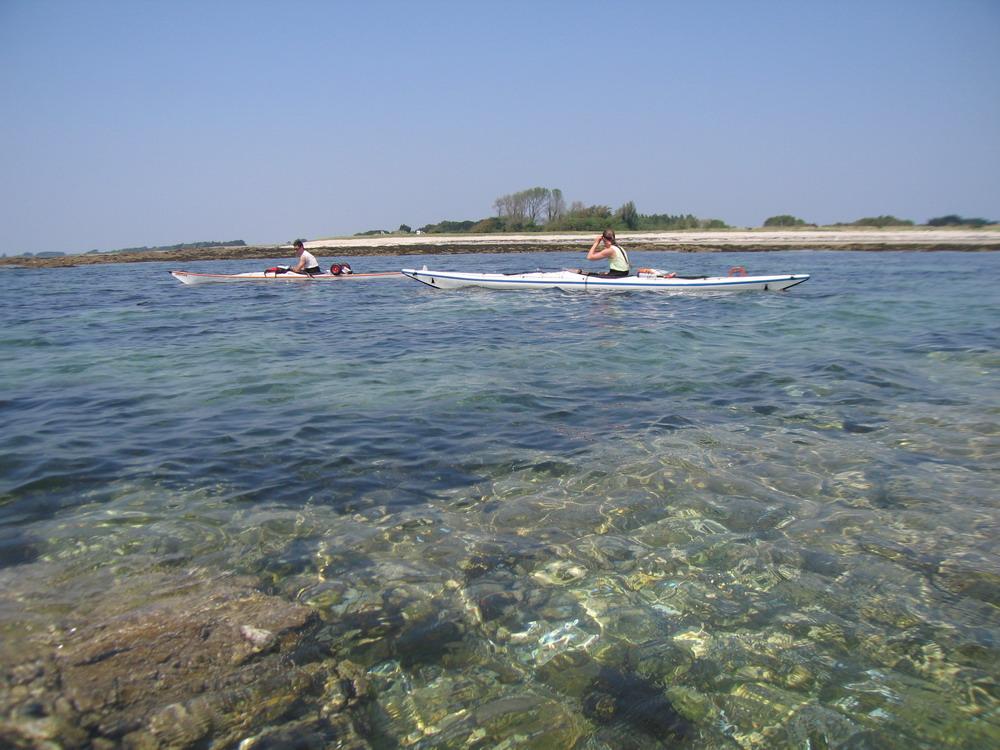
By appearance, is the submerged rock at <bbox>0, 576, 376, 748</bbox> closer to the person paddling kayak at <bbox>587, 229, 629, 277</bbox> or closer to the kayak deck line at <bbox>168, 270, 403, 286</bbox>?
the person paddling kayak at <bbox>587, 229, 629, 277</bbox>

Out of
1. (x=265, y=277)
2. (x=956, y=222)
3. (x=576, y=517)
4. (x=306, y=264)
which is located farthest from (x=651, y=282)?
(x=956, y=222)

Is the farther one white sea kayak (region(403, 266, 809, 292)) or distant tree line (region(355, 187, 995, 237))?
distant tree line (region(355, 187, 995, 237))

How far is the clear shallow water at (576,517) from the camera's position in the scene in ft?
9.09

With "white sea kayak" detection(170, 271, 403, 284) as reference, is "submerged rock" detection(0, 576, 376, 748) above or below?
below

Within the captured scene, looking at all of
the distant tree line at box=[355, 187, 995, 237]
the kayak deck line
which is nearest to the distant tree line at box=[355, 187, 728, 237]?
the distant tree line at box=[355, 187, 995, 237]

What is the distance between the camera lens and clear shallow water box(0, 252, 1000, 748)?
9.09ft

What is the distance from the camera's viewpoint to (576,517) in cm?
436

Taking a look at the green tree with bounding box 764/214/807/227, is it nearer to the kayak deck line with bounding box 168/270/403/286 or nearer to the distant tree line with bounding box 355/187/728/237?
the distant tree line with bounding box 355/187/728/237

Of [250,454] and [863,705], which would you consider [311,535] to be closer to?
[250,454]

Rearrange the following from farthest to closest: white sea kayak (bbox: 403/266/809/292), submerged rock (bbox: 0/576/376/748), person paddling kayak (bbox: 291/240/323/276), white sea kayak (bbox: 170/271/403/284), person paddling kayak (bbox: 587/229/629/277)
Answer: white sea kayak (bbox: 170/271/403/284)
person paddling kayak (bbox: 291/240/323/276)
white sea kayak (bbox: 403/266/809/292)
person paddling kayak (bbox: 587/229/629/277)
submerged rock (bbox: 0/576/376/748)

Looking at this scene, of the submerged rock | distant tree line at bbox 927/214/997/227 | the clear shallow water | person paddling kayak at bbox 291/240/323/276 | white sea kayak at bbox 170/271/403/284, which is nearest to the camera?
the submerged rock

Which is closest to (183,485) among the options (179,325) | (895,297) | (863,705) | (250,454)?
(250,454)

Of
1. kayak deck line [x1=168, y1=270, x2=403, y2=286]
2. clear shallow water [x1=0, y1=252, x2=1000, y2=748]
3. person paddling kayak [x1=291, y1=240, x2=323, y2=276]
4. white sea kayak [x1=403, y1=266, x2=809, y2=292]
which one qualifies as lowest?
clear shallow water [x1=0, y1=252, x2=1000, y2=748]

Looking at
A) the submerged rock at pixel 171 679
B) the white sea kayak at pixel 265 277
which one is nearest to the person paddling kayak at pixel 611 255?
the white sea kayak at pixel 265 277
